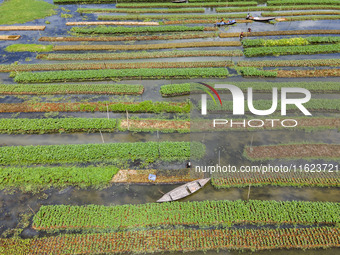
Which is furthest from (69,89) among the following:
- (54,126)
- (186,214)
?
(186,214)

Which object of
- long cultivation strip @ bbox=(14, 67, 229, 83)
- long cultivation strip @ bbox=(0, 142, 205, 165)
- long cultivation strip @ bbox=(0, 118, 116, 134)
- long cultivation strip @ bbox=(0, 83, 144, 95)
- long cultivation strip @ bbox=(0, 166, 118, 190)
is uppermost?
long cultivation strip @ bbox=(14, 67, 229, 83)

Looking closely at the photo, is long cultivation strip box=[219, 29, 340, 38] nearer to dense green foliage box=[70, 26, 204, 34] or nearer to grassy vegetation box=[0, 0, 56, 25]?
dense green foliage box=[70, 26, 204, 34]

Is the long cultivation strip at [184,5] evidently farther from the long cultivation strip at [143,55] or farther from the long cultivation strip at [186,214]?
the long cultivation strip at [186,214]

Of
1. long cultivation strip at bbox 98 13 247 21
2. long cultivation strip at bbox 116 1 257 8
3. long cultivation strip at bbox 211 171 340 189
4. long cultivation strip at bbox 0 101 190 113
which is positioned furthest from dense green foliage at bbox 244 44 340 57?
long cultivation strip at bbox 116 1 257 8

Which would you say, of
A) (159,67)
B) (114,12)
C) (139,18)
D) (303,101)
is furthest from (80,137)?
(114,12)

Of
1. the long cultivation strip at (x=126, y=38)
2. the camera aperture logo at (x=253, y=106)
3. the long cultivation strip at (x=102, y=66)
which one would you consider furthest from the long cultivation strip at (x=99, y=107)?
the long cultivation strip at (x=126, y=38)

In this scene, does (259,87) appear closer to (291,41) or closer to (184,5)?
(291,41)
